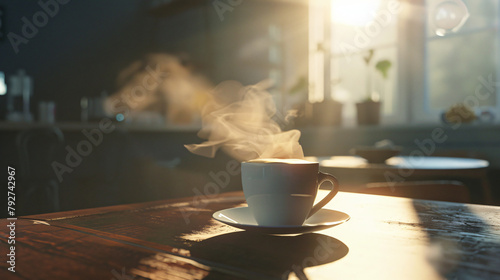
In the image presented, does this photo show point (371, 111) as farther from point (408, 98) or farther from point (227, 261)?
point (227, 261)

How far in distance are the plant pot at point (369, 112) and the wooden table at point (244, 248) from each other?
3.17 meters

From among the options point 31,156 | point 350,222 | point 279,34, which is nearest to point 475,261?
point 350,222

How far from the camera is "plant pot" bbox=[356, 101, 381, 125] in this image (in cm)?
377

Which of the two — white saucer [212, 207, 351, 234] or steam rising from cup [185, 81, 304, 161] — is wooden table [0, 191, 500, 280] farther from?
steam rising from cup [185, 81, 304, 161]

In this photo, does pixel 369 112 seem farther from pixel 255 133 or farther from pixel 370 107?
pixel 255 133

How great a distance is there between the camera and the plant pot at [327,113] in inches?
161

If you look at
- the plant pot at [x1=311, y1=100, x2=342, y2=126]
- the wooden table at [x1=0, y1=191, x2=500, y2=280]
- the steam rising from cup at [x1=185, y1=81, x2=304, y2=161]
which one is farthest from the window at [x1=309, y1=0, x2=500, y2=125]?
the wooden table at [x1=0, y1=191, x2=500, y2=280]

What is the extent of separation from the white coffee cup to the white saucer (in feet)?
0.09

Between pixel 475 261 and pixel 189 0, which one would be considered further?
pixel 189 0

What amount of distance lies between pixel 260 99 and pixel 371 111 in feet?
10.2

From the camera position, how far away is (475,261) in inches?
16.0

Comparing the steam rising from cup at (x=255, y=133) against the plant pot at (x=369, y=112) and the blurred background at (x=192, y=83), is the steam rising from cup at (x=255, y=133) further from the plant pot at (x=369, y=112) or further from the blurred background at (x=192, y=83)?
the plant pot at (x=369, y=112)

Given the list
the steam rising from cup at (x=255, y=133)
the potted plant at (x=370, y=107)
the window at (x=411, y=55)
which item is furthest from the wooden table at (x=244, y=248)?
the potted plant at (x=370, y=107)

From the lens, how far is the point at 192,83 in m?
4.35
